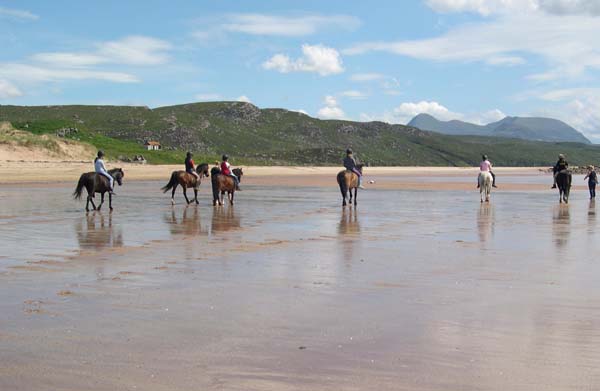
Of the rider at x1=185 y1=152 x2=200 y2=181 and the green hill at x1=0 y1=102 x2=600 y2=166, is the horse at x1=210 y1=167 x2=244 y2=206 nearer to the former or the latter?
the rider at x1=185 y1=152 x2=200 y2=181

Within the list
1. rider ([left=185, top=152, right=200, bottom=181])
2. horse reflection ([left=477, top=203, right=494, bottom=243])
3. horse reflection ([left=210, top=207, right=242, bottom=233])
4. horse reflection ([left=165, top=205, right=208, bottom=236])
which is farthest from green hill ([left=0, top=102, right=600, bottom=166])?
horse reflection ([left=165, top=205, right=208, bottom=236])

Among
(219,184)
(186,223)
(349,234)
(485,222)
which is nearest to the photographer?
(349,234)

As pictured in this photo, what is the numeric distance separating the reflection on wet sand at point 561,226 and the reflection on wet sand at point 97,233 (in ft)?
29.4

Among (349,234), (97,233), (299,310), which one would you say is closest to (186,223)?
(97,233)

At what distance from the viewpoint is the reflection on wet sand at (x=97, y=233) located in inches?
513

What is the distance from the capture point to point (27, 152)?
64.1 meters

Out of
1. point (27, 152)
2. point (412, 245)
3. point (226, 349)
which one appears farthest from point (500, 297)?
point (27, 152)

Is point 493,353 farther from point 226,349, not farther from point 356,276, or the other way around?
point 356,276

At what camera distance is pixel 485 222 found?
17797 mm

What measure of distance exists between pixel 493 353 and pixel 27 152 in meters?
65.3

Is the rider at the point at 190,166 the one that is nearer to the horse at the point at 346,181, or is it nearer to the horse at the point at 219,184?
the horse at the point at 219,184

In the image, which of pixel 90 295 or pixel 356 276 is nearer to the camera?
pixel 90 295

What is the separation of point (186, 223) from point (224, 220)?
1.35 meters

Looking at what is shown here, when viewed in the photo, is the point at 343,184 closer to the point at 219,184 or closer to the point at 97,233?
the point at 219,184
